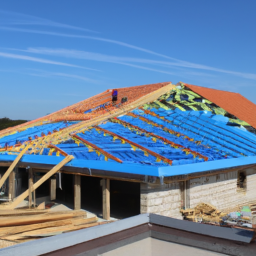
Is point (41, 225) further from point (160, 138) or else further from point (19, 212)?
point (160, 138)

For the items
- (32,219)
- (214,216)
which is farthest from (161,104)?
(32,219)

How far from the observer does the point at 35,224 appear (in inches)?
298

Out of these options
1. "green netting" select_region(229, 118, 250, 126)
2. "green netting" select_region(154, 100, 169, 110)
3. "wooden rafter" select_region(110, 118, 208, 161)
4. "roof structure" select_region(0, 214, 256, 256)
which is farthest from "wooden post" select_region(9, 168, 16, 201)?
"green netting" select_region(229, 118, 250, 126)

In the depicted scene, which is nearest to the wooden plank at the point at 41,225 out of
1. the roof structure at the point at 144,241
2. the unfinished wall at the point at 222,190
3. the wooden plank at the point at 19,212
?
the wooden plank at the point at 19,212

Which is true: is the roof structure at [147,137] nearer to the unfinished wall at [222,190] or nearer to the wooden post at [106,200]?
the wooden post at [106,200]

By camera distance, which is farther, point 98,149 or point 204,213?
point 98,149

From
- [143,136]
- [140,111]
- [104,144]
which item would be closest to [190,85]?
[140,111]

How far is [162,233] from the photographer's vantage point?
12.6 ft

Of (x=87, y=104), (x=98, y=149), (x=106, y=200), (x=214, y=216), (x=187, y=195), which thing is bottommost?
(x=214, y=216)

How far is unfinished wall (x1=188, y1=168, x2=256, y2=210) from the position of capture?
977 cm

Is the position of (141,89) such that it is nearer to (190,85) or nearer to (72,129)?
(190,85)

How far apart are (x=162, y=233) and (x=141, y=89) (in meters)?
13.5

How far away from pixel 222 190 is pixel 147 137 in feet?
9.61

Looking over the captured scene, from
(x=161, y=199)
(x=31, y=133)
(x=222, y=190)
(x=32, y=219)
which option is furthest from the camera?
(x=31, y=133)
